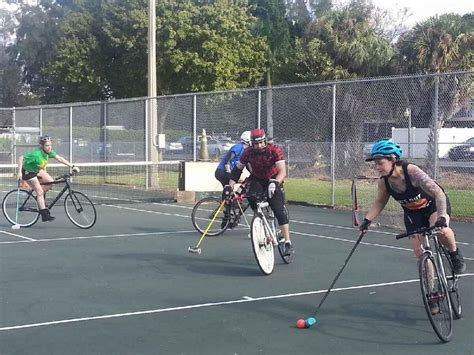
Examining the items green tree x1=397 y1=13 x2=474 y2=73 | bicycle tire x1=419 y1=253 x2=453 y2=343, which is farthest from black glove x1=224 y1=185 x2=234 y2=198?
green tree x1=397 y1=13 x2=474 y2=73

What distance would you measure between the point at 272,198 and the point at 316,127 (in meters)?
9.93

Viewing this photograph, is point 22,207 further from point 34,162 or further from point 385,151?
point 385,151

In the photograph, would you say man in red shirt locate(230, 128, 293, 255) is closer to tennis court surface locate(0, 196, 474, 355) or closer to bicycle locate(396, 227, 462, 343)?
tennis court surface locate(0, 196, 474, 355)

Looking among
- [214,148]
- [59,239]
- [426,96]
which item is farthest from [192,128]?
[59,239]

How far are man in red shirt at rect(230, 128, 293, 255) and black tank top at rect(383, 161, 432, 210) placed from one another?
2.97 m

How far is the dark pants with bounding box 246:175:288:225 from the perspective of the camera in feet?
34.5

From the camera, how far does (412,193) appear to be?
7246 mm

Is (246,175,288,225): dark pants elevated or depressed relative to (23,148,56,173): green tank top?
depressed

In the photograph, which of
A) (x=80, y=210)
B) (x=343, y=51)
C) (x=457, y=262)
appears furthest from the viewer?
(x=343, y=51)

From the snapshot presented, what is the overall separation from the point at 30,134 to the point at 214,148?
1010 centimetres

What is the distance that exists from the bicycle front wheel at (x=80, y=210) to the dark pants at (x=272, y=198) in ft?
14.6

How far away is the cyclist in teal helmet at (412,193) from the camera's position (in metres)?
7.01

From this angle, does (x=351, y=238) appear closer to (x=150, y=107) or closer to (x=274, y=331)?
(x=274, y=331)

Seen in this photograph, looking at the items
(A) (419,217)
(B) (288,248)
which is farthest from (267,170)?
(A) (419,217)
